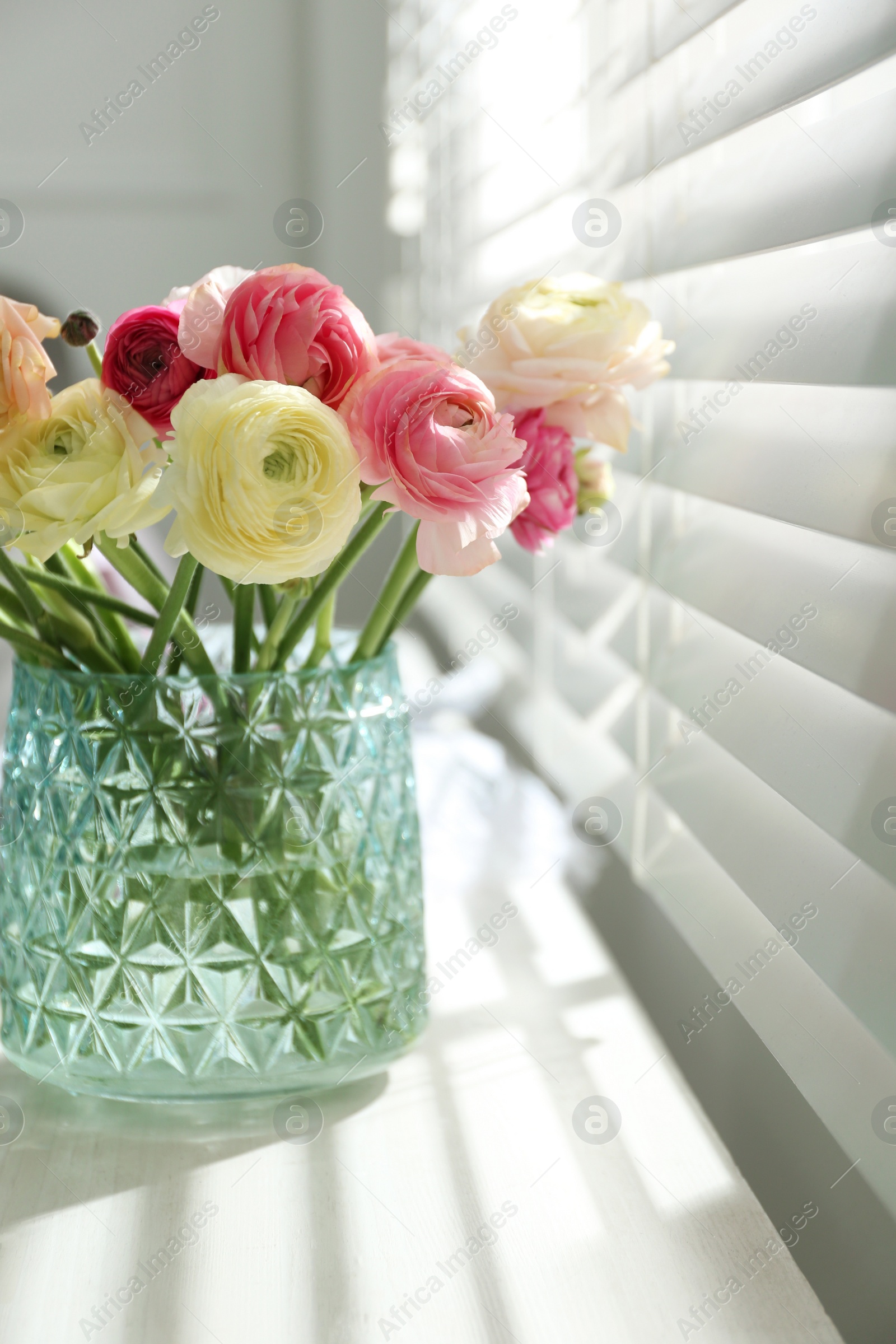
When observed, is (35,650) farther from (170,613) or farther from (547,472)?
(547,472)

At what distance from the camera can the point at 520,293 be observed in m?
0.56

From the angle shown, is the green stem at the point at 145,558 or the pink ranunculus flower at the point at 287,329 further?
the green stem at the point at 145,558

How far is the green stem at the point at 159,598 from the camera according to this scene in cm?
52

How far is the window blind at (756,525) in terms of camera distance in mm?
475

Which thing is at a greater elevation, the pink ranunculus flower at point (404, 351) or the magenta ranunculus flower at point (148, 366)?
the magenta ranunculus flower at point (148, 366)

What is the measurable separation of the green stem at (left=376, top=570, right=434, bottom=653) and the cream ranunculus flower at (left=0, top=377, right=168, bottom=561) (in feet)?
0.53

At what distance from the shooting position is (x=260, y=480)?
406mm

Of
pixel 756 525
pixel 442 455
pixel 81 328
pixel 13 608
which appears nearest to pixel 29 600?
pixel 13 608

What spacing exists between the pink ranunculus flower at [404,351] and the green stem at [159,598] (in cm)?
15

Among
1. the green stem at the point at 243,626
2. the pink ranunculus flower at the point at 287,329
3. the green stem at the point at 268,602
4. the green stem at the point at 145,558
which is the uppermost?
the green stem at the point at 145,558

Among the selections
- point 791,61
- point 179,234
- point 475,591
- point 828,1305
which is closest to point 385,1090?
point 828,1305

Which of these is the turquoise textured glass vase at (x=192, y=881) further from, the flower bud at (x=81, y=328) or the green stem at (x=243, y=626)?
the flower bud at (x=81, y=328)

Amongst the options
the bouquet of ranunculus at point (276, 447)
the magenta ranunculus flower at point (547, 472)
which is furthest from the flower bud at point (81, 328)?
the magenta ranunculus flower at point (547, 472)

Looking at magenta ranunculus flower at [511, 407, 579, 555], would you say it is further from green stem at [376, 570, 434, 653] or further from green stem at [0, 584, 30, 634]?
green stem at [0, 584, 30, 634]
